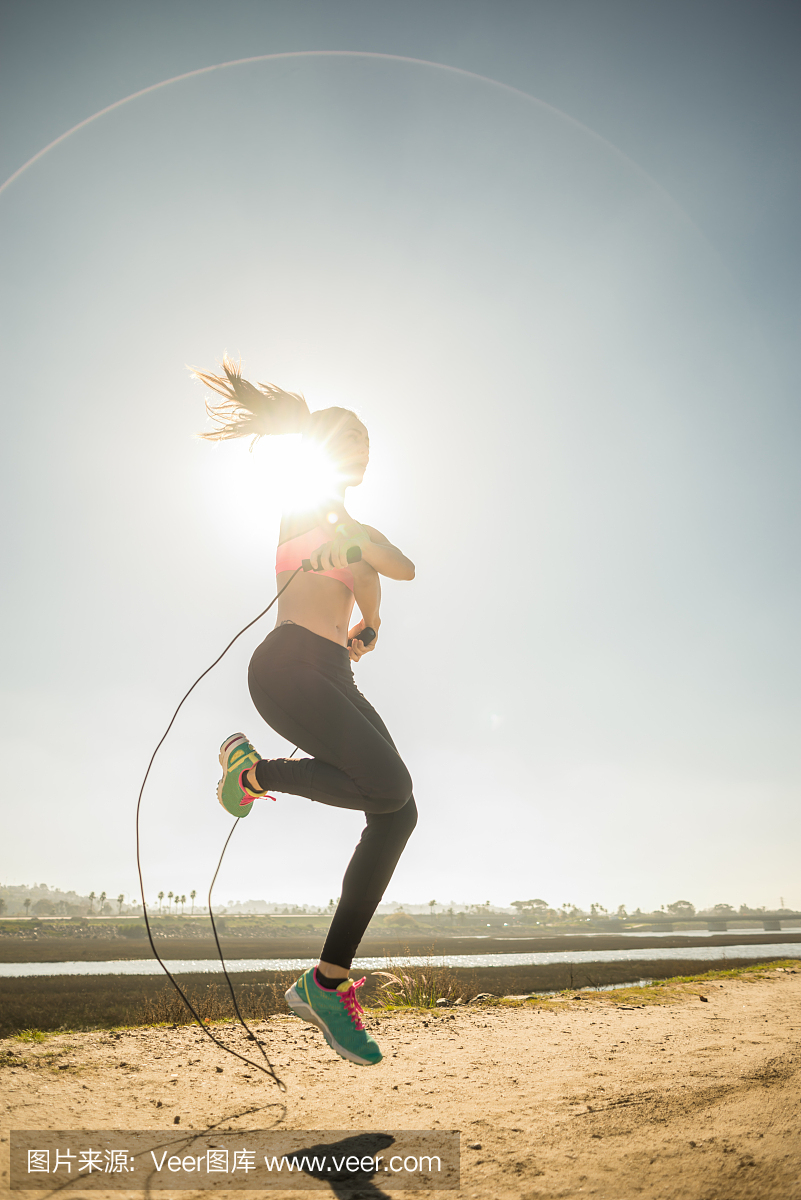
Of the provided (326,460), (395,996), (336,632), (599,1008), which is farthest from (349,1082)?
(395,996)

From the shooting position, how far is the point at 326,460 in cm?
326

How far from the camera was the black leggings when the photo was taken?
253 cm

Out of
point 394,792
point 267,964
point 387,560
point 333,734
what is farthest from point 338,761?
point 267,964

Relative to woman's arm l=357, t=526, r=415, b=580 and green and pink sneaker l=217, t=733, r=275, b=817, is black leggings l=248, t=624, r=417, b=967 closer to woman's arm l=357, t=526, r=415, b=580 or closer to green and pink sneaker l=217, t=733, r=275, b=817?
green and pink sneaker l=217, t=733, r=275, b=817

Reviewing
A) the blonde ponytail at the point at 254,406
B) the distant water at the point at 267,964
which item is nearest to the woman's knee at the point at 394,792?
the blonde ponytail at the point at 254,406

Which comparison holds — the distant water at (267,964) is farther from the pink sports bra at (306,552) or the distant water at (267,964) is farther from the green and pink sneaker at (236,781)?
the pink sports bra at (306,552)

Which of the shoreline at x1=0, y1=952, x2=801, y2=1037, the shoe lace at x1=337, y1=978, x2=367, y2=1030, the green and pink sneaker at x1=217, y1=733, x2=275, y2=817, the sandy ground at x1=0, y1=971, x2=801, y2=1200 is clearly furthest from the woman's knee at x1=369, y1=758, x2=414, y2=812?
the shoreline at x1=0, y1=952, x2=801, y2=1037

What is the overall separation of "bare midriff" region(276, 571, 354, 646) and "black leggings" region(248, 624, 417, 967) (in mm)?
65

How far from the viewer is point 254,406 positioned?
345 centimetres

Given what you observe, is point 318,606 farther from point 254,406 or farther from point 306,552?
point 254,406

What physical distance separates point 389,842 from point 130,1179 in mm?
1331

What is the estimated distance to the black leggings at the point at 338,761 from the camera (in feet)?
8.30

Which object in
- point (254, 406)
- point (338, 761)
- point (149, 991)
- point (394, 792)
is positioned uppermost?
point (254, 406)

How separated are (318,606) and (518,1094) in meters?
2.40
